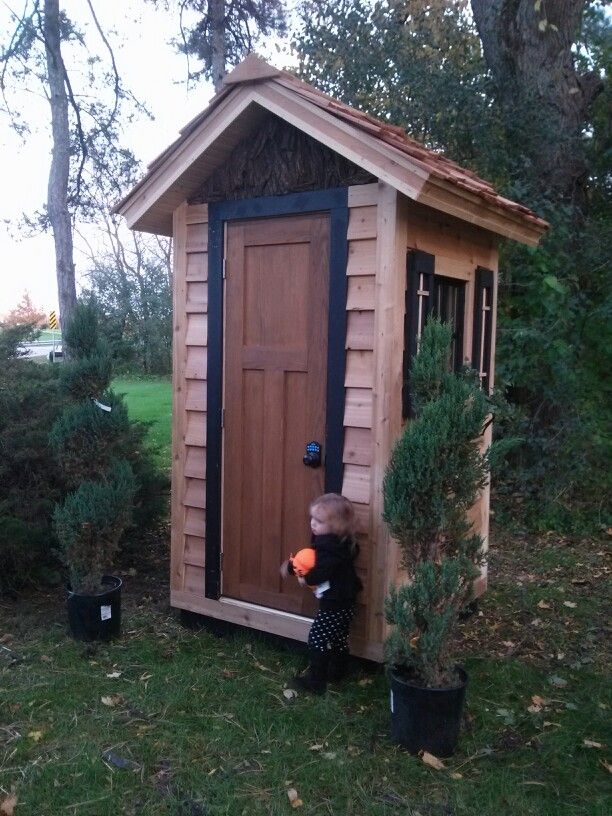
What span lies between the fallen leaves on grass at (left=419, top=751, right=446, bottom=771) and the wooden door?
1.25 m

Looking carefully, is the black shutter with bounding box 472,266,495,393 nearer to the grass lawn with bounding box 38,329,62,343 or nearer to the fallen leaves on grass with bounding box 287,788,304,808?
the fallen leaves on grass with bounding box 287,788,304,808

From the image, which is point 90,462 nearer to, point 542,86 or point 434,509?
point 434,509

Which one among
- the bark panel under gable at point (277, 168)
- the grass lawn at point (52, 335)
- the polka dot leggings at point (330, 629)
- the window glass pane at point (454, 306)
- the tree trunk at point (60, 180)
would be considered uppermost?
the tree trunk at point (60, 180)

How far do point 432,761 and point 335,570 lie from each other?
1.08 meters

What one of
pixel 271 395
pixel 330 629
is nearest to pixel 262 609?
pixel 330 629

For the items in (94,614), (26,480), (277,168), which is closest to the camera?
(277,168)

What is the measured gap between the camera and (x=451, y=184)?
415 centimetres

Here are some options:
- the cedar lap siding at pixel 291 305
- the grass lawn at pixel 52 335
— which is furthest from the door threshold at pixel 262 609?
the grass lawn at pixel 52 335

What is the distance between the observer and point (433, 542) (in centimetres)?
380

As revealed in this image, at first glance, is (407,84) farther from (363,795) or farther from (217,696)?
(363,795)

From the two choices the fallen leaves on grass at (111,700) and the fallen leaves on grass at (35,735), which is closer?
the fallen leaves on grass at (35,735)

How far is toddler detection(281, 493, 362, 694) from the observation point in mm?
4207

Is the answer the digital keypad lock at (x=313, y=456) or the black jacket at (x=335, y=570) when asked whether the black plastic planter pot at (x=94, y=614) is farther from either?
the digital keypad lock at (x=313, y=456)

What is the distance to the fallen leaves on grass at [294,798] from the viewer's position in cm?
332
